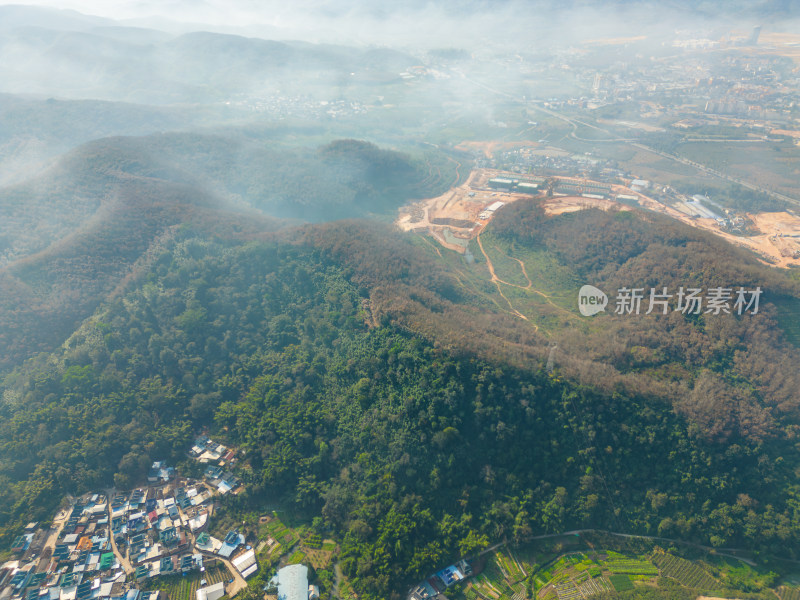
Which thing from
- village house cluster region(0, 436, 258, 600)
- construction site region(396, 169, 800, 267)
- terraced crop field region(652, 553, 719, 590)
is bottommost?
village house cluster region(0, 436, 258, 600)

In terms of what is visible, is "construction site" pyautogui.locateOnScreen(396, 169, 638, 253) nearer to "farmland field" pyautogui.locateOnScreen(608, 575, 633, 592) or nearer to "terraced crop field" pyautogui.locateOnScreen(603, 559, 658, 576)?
"terraced crop field" pyautogui.locateOnScreen(603, 559, 658, 576)

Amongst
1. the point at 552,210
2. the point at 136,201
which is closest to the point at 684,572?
the point at 552,210

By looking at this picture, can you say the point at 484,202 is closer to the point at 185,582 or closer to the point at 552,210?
the point at 552,210

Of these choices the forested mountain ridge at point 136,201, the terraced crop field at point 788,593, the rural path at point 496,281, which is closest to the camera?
the terraced crop field at point 788,593

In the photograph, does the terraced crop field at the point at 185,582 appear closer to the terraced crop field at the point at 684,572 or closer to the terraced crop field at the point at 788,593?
the terraced crop field at the point at 684,572

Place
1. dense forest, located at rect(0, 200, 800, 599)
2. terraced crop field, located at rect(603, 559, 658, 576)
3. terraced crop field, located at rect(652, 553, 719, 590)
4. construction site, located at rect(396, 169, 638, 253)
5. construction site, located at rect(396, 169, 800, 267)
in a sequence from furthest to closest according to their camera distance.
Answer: construction site, located at rect(396, 169, 638, 253) < construction site, located at rect(396, 169, 800, 267) < dense forest, located at rect(0, 200, 800, 599) < terraced crop field, located at rect(603, 559, 658, 576) < terraced crop field, located at rect(652, 553, 719, 590)

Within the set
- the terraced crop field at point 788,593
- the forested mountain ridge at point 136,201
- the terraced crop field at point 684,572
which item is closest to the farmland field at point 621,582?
the terraced crop field at point 684,572

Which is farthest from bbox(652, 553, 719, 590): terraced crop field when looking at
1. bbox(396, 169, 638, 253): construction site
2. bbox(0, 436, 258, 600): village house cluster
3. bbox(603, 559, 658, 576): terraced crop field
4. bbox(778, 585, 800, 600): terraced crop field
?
bbox(396, 169, 638, 253): construction site

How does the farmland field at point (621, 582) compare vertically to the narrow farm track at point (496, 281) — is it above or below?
below
